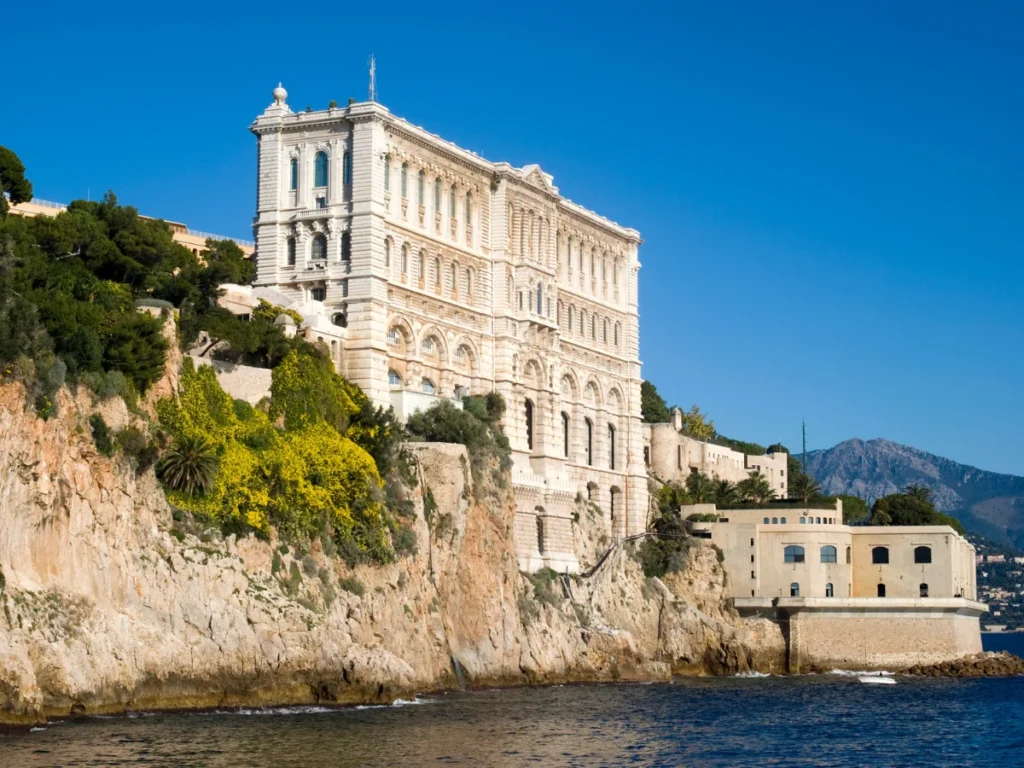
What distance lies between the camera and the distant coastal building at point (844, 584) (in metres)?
90.4

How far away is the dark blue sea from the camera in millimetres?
46312

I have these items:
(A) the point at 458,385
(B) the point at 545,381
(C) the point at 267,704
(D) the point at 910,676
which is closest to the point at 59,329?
(C) the point at 267,704

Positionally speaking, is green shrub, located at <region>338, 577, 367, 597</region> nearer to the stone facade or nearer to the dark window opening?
the dark window opening

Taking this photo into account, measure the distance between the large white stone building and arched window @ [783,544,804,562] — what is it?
813cm

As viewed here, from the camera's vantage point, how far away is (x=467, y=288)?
82.6m

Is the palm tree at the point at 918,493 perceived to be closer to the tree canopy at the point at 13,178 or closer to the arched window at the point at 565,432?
the arched window at the point at 565,432

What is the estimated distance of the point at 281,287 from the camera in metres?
76.4

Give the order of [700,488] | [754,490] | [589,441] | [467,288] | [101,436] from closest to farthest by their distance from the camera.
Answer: [101,436] → [467,288] → [589,441] → [700,488] → [754,490]

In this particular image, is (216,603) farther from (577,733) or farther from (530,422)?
(530,422)

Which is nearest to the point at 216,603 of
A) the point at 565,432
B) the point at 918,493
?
the point at 565,432

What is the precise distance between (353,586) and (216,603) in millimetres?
7732

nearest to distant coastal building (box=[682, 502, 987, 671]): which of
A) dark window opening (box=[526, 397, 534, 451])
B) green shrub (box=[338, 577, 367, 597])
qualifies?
dark window opening (box=[526, 397, 534, 451])

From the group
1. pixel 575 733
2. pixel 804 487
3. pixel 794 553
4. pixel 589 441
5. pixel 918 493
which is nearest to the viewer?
pixel 575 733

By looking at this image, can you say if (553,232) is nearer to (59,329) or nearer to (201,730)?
(59,329)
